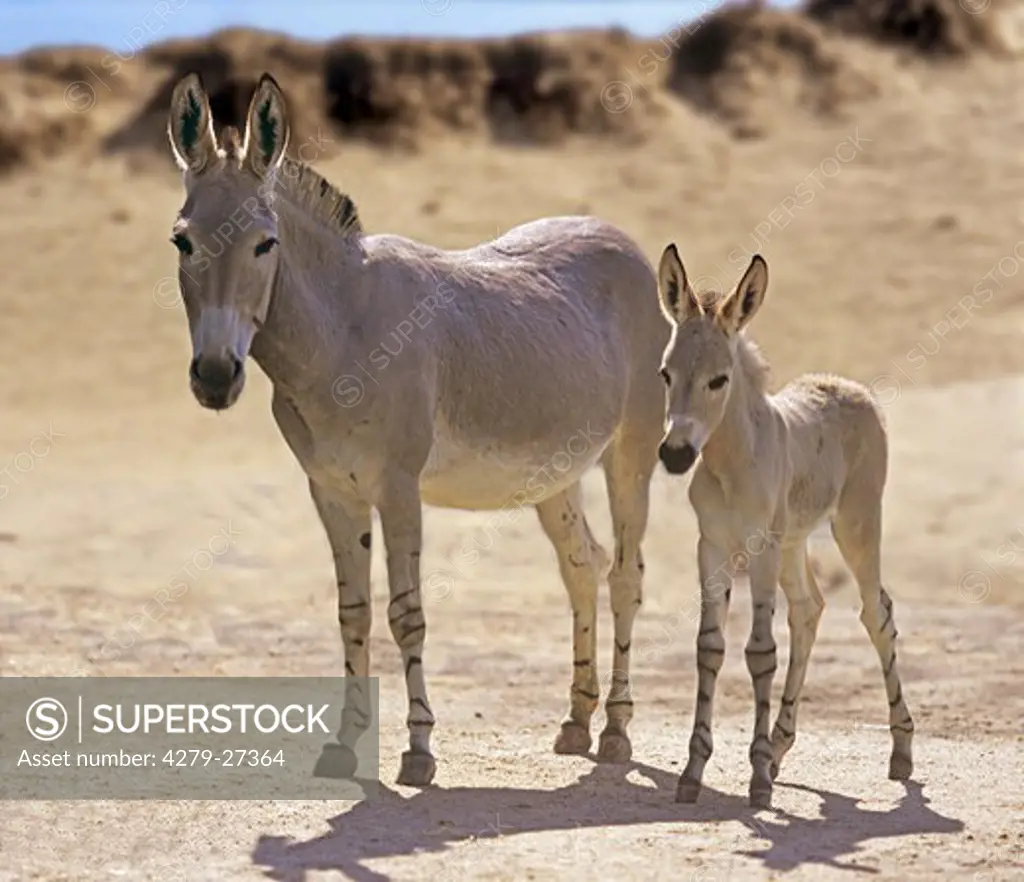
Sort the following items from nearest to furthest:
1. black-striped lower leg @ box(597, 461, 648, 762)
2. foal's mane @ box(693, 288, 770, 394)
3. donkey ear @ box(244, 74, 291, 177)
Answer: donkey ear @ box(244, 74, 291, 177), foal's mane @ box(693, 288, 770, 394), black-striped lower leg @ box(597, 461, 648, 762)

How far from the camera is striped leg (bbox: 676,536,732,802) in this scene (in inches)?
320

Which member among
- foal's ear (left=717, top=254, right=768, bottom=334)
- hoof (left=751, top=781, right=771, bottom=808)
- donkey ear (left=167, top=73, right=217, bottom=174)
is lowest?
hoof (left=751, top=781, right=771, bottom=808)

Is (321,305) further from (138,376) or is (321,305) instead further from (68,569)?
(138,376)

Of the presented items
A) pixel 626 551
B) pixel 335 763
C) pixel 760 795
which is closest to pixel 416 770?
pixel 335 763

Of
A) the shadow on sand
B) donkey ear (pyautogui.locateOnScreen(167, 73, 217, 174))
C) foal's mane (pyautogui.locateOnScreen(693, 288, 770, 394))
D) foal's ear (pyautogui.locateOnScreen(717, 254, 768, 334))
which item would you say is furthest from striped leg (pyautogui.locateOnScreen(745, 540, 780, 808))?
donkey ear (pyautogui.locateOnScreen(167, 73, 217, 174))

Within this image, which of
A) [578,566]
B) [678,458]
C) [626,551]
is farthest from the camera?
[578,566]

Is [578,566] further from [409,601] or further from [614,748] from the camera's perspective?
[409,601]

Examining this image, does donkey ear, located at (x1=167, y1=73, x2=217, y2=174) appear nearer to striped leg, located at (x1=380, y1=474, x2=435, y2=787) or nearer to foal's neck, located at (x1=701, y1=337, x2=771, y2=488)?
striped leg, located at (x1=380, y1=474, x2=435, y2=787)

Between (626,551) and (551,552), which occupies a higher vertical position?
(626,551)

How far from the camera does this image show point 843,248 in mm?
31484

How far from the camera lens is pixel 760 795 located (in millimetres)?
8094

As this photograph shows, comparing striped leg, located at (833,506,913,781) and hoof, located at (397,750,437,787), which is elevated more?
striped leg, located at (833,506,913,781)

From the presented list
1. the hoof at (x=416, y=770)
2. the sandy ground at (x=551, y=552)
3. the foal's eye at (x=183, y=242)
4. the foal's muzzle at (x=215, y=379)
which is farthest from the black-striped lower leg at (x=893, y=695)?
the foal's eye at (x=183, y=242)

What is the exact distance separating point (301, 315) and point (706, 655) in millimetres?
2441
